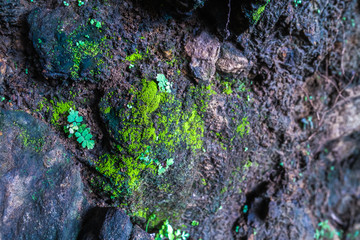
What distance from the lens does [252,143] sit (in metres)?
3.03

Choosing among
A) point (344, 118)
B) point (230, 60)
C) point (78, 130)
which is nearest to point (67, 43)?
point (78, 130)

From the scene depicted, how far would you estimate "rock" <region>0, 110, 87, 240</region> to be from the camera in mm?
1996

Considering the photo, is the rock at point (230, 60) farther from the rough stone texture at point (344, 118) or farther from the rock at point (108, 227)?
the rough stone texture at point (344, 118)

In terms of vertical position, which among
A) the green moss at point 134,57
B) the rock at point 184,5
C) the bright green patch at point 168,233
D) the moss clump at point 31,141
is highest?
the rock at point 184,5

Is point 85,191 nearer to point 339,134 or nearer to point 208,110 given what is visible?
point 208,110

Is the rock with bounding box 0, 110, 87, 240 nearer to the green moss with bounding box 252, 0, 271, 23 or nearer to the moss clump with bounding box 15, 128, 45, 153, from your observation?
the moss clump with bounding box 15, 128, 45, 153

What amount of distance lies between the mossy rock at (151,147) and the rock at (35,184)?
34cm

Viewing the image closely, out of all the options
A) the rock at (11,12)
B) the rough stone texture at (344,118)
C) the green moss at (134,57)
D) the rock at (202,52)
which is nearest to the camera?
the rock at (11,12)

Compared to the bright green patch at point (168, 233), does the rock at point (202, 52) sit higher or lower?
higher

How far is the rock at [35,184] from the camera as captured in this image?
2.00m

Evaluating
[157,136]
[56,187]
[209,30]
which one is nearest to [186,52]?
[209,30]

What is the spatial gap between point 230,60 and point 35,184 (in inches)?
84.0

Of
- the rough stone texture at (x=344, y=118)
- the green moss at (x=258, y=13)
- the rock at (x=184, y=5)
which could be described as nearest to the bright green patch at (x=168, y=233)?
the rock at (x=184, y=5)

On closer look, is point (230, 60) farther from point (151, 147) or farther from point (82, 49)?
point (82, 49)
